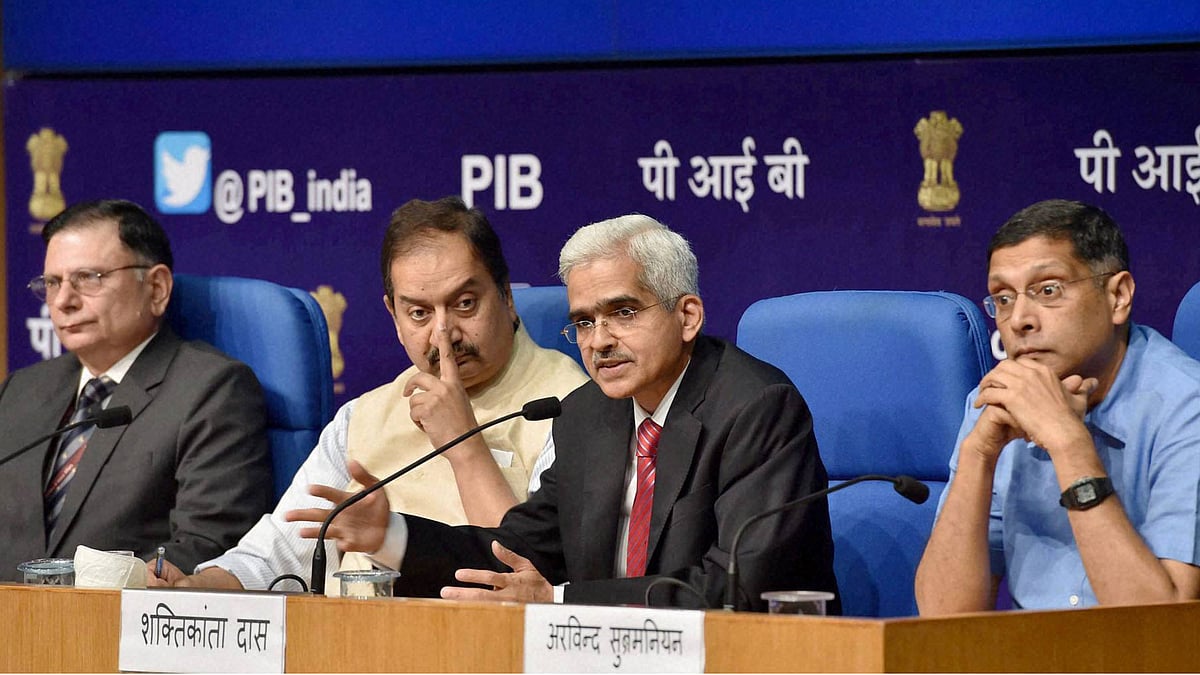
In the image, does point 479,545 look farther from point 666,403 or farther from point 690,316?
point 690,316

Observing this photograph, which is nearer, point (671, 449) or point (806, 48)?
point (671, 449)

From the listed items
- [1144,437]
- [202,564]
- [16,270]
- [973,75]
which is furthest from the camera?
[16,270]

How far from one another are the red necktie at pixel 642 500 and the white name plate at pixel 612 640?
73 centimetres

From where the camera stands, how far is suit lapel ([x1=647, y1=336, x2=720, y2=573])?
2672 mm

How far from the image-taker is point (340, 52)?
15.0 feet

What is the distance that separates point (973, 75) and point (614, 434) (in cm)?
166

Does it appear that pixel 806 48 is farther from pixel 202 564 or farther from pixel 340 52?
pixel 202 564

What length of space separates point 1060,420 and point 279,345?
1.79 m

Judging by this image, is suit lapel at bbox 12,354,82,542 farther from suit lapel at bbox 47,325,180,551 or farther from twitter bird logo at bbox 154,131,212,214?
twitter bird logo at bbox 154,131,212,214

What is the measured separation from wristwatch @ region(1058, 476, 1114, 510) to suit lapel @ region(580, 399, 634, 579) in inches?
30.2

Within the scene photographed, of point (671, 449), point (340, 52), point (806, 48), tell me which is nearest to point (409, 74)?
point (340, 52)

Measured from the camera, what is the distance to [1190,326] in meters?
2.83

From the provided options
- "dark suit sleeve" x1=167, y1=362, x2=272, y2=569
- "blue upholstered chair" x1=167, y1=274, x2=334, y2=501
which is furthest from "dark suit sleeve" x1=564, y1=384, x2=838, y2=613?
"blue upholstered chair" x1=167, y1=274, x2=334, y2=501

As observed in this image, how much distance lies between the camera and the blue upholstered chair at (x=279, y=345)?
3.56 meters
